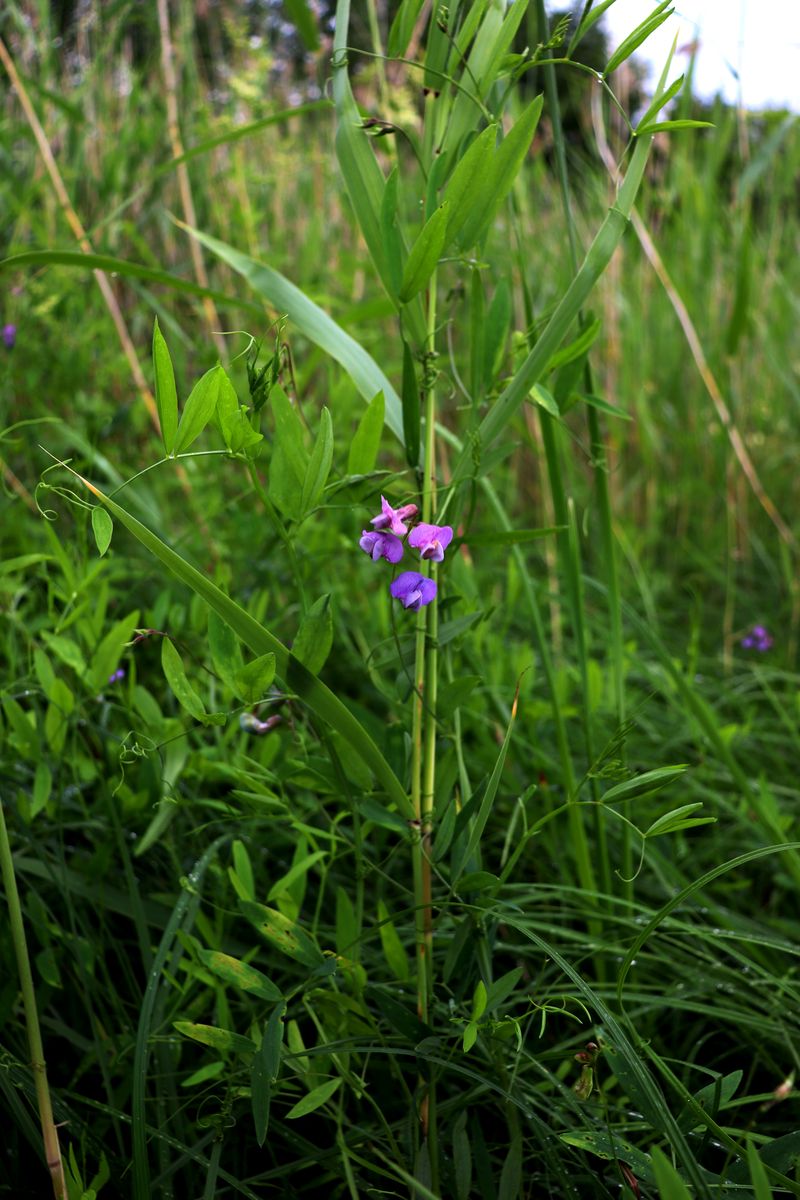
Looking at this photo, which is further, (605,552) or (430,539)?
(605,552)

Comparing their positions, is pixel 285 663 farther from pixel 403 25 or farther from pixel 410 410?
pixel 403 25

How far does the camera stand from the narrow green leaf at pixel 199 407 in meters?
0.47

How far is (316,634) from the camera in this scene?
0.52 meters

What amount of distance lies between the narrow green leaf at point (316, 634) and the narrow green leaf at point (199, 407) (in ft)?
0.36

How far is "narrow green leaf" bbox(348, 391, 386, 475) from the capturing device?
52 centimetres

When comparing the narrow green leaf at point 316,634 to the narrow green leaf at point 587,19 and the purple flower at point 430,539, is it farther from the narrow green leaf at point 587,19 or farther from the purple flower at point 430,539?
the narrow green leaf at point 587,19

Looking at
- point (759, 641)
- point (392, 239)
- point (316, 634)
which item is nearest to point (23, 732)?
point (316, 634)

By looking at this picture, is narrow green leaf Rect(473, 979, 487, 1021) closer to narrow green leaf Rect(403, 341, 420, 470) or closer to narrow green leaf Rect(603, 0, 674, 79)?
narrow green leaf Rect(403, 341, 420, 470)

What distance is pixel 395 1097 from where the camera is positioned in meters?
0.67

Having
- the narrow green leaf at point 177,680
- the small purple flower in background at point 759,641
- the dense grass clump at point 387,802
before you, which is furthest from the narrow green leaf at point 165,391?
the small purple flower in background at point 759,641

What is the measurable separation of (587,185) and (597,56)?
7.49 meters

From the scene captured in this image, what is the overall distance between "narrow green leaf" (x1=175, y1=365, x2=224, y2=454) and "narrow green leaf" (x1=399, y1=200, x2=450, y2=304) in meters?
0.12

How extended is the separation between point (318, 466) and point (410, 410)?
83 millimetres

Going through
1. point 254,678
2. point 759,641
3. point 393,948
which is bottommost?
point 759,641
